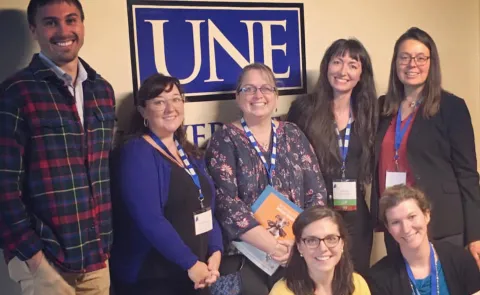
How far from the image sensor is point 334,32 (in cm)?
305


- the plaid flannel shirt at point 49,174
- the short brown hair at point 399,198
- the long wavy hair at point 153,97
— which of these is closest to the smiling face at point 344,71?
the short brown hair at point 399,198

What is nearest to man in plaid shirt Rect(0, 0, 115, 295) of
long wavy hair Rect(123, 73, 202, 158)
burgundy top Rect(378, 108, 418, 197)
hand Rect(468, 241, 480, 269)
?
long wavy hair Rect(123, 73, 202, 158)

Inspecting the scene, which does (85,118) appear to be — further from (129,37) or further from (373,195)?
(373,195)

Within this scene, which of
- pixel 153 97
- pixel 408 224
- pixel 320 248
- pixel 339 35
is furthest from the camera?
pixel 339 35

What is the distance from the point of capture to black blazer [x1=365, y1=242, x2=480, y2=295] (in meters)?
2.03

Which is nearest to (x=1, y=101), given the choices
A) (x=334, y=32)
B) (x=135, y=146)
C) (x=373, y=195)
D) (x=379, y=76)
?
(x=135, y=146)

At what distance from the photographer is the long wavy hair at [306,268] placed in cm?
190

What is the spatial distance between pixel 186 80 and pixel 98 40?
1.53ft

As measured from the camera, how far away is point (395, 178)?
8.30ft

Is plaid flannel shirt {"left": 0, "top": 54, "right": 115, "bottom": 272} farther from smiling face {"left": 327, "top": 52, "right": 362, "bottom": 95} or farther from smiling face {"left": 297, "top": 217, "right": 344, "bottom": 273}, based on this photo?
smiling face {"left": 327, "top": 52, "right": 362, "bottom": 95}

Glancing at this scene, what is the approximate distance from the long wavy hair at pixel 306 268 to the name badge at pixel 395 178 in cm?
69

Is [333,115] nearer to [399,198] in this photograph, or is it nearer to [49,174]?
[399,198]

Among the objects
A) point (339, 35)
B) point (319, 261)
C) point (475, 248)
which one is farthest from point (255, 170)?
point (339, 35)

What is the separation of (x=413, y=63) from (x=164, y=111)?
3.96ft
